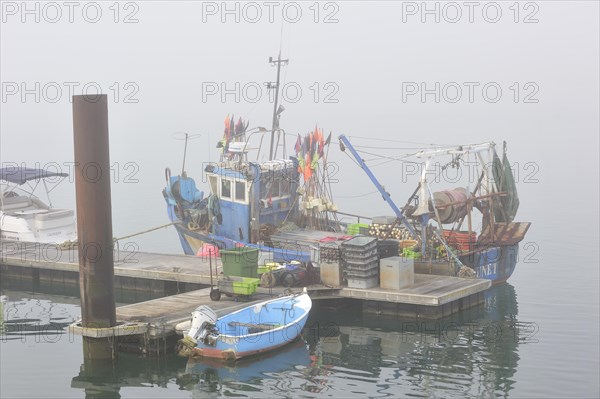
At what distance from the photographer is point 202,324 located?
2211cm

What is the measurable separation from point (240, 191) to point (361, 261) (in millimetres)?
7905

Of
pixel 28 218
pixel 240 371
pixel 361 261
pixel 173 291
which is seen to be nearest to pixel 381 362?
pixel 361 261

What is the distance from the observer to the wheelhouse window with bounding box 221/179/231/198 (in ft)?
109

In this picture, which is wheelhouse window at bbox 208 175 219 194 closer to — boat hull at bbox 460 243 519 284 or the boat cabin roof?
the boat cabin roof

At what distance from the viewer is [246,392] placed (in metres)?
21.0

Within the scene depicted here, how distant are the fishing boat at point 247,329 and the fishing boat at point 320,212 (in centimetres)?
380

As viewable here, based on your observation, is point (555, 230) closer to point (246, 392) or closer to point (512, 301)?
point (512, 301)

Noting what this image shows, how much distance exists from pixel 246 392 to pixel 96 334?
3.53 meters

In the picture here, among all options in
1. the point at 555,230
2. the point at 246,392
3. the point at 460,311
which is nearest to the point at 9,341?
the point at 246,392

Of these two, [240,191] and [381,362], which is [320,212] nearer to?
[240,191]

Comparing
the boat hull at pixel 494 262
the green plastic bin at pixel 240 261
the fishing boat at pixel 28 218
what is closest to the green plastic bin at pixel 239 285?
the green plastic bin at pixel 240 261

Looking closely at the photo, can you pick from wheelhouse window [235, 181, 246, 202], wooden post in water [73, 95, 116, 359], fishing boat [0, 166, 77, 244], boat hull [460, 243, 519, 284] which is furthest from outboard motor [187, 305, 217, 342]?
fishing boat [0, 166, 77, 244]

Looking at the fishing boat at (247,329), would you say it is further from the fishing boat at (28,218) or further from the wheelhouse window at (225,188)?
the fishing boat at (28,218)

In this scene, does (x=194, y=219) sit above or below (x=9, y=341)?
above
